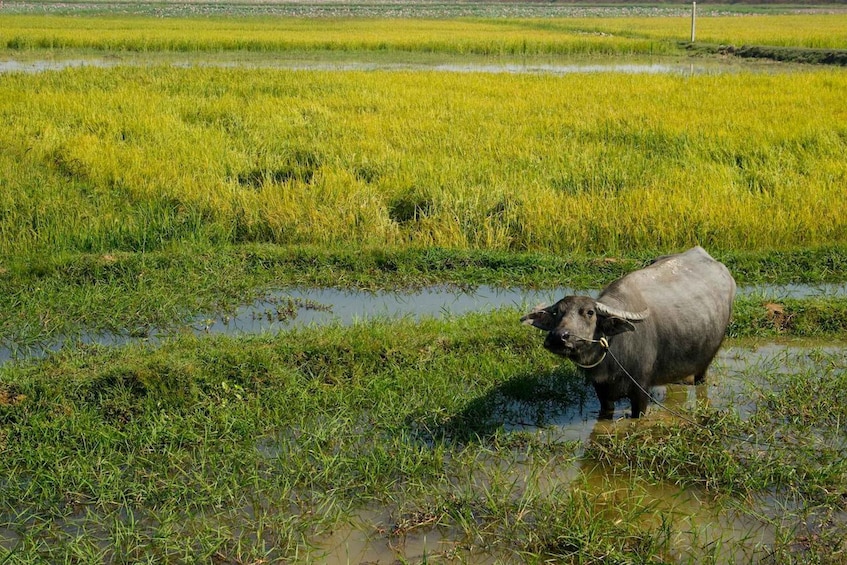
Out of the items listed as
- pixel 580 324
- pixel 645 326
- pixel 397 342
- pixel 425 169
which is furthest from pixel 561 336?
pixel 425 169

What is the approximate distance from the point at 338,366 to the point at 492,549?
58.8 inches

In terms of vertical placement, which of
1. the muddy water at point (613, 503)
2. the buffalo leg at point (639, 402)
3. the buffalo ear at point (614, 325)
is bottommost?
the muddy water at point (613, 503)

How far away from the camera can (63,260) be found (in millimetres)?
5441

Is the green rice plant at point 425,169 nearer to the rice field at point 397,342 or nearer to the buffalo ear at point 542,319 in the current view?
the rice field at point 397,342

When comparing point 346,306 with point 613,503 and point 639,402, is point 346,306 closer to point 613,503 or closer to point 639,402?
point 639,402

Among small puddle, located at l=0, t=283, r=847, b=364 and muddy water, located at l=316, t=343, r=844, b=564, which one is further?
small puddle, located at l=0, t=283, r=847, b=364

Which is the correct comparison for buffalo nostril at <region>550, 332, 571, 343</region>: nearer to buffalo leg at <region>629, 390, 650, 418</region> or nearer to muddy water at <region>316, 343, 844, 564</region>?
muddy water at <region>316, 343, 844, 564</region>

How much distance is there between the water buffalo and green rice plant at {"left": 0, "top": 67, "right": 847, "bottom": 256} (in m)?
2.02

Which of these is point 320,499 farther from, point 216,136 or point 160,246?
point 216,136

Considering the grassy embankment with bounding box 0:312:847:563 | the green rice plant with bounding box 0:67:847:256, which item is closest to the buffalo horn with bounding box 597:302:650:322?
the grassy embankment with bounding box 0:312:847:563

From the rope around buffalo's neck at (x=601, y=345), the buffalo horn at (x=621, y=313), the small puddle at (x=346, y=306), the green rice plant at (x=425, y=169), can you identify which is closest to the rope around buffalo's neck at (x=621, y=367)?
the rope around buffalo's neck at (x=601, y=345)

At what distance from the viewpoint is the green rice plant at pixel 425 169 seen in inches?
242

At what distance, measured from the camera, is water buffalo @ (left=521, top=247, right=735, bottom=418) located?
125 inches

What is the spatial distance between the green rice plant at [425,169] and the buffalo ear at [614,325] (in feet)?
8.72
